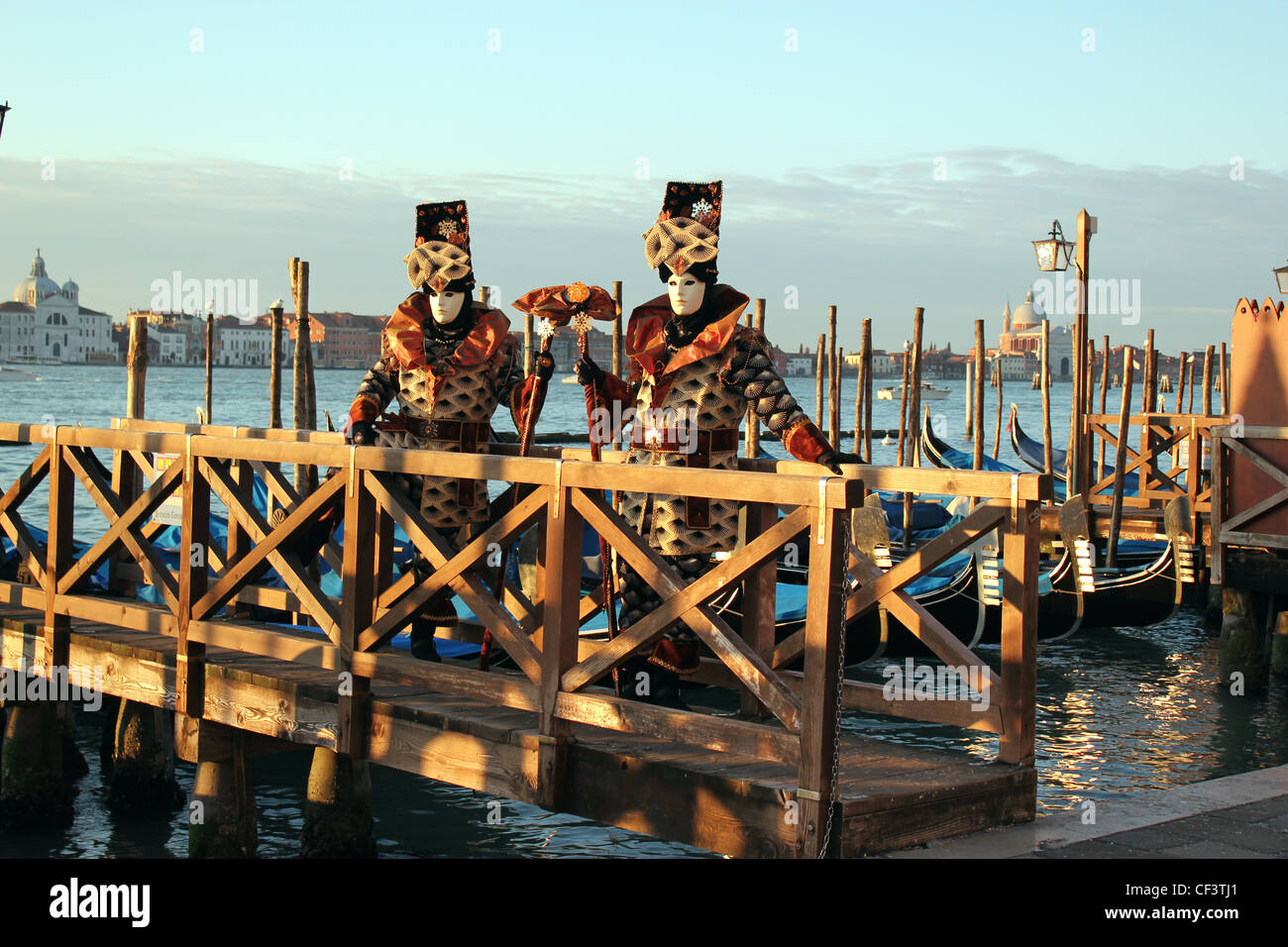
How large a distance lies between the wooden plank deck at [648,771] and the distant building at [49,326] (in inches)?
4653

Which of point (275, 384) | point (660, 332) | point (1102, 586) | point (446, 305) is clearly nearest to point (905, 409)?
point (1102, 586)

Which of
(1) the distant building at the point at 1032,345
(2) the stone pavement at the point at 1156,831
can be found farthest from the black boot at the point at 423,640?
(1) the distant building at the point at 1032,345

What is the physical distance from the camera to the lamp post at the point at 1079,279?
12.3m

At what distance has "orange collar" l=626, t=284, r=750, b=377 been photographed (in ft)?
14.3

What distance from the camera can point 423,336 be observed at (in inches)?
200

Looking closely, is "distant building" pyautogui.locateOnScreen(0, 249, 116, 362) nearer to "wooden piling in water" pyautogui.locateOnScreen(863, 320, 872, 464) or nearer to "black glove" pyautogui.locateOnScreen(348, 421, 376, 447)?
"wooden piling in water" pyautogui.locateOnScreen(863, 320, 872, 464)

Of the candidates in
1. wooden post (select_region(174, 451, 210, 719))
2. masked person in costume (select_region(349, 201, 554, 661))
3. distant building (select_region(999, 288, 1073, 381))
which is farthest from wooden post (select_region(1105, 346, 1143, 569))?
distant building (select_region(999, 288, 1073, 381))

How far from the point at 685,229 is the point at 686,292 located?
185 millimetres

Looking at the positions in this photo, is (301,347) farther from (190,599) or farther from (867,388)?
(867,388)

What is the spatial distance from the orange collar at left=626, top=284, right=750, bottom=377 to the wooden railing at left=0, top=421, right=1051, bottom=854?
1.45ft

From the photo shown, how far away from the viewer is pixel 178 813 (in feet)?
22.6

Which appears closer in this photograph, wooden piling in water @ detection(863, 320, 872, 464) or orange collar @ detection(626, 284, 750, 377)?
orange collar @ detection(626, 284, 750, 377)

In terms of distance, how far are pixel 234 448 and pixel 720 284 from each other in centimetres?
162

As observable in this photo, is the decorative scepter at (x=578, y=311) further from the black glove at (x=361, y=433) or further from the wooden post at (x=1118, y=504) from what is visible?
the wooden post at (x=1118, y=504)
